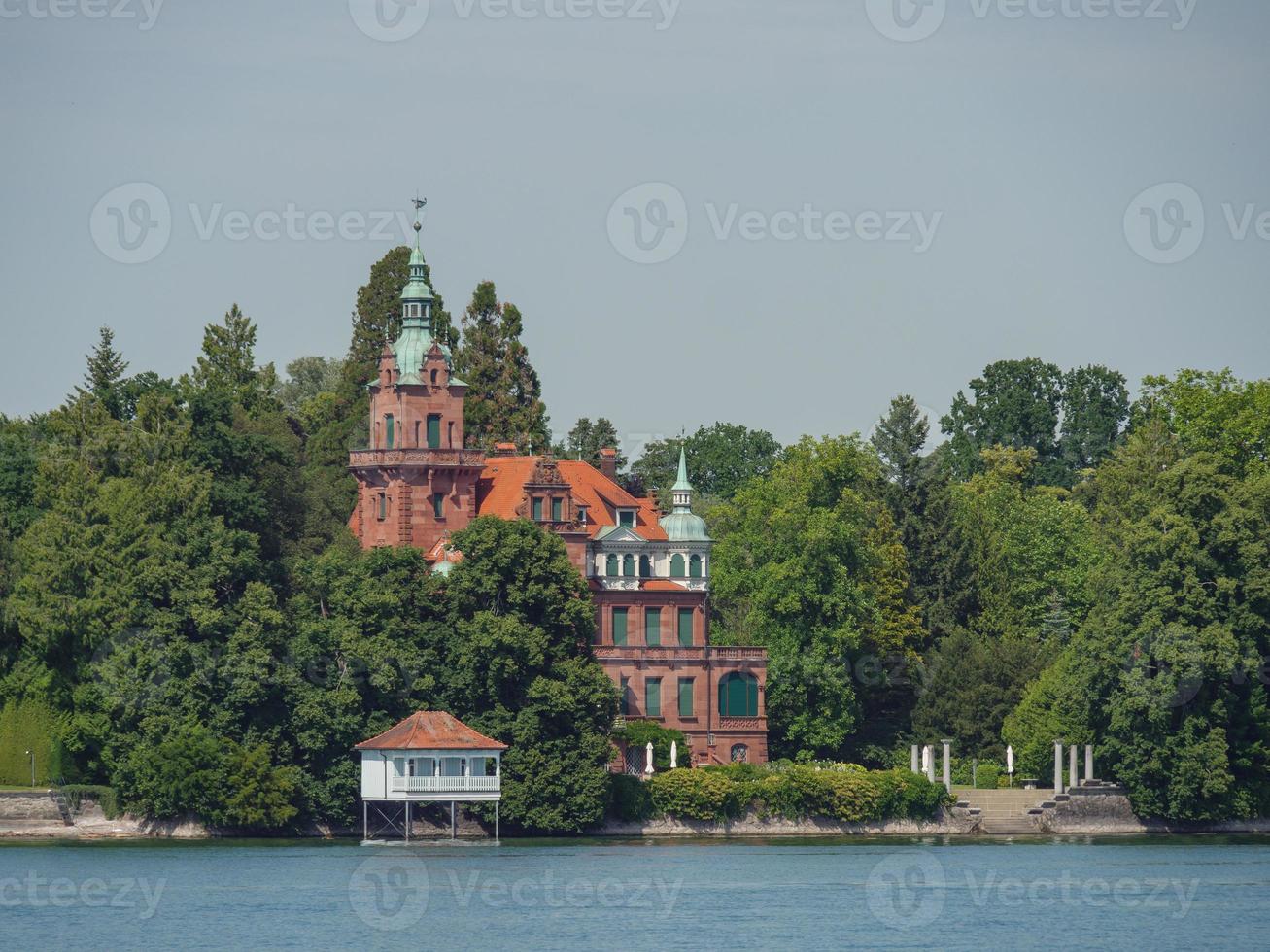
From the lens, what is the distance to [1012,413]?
160 m

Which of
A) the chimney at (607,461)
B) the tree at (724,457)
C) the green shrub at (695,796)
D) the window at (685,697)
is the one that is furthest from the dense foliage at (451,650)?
the tree at (724,457)

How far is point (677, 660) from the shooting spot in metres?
108

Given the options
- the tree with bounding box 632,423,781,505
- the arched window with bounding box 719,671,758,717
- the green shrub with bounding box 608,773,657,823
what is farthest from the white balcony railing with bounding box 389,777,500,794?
the tree with bounding box 632,423,781,505

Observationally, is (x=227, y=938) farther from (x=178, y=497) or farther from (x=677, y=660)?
(x=677, y=660)

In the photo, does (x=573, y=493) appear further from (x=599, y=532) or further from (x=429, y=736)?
(x=429, y=736)

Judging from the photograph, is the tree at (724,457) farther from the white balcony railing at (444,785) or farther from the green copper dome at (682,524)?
the white balcony railing at (444,785)

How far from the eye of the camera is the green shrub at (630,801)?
320 feet

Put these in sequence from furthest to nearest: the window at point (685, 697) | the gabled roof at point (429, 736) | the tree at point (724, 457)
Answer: the tree at point (724, 457) < the window at point (685, 697) < the gabled roof at point (429, 736)

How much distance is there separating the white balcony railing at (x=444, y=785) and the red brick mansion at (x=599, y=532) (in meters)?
12.5

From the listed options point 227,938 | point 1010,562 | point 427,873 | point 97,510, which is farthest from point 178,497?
point 1010,562

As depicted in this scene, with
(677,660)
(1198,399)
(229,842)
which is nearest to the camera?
(229,842)

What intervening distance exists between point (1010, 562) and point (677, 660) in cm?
1872

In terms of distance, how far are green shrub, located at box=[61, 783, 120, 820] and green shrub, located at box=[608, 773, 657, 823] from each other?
15.7 meters

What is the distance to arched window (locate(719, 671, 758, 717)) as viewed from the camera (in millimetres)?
107875
